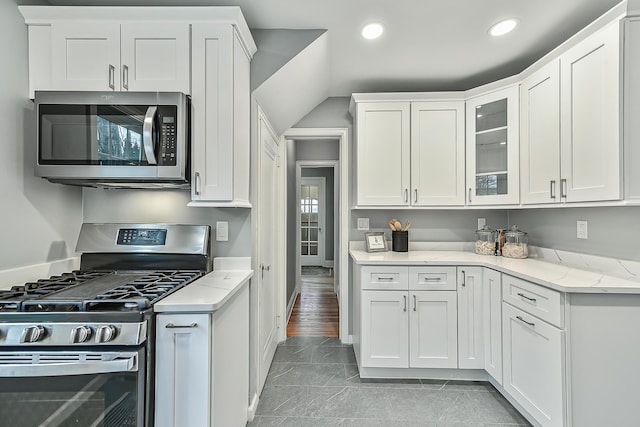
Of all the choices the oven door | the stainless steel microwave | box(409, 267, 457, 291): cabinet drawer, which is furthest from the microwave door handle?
box(409, 267, 457, 291): cabinet drawer

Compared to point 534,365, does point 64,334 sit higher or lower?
higher

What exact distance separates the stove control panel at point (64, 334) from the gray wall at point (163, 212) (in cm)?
85

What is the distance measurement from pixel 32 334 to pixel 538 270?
8.53 feet

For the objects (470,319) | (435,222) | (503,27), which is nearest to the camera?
(503,27)

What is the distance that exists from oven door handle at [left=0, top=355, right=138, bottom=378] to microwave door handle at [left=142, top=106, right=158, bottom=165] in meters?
0.93

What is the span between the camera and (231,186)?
1622 millimetres

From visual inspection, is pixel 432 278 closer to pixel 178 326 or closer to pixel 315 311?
pixel 178 326

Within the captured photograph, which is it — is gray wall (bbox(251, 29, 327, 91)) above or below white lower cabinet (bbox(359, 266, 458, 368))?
above

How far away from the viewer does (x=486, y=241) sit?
2.66 metres

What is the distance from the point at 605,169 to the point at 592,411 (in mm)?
1250

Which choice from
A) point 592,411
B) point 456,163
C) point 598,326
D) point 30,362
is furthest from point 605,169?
point 30,362

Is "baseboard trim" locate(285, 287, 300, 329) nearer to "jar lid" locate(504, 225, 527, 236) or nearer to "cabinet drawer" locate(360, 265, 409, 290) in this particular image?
"cabinet drawer" locate(360, 265, 409, 290)

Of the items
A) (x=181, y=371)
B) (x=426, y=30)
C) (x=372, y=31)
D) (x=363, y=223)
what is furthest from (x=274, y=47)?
(x=181, y=371)

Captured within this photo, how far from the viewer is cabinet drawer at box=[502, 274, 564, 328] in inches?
61.0
